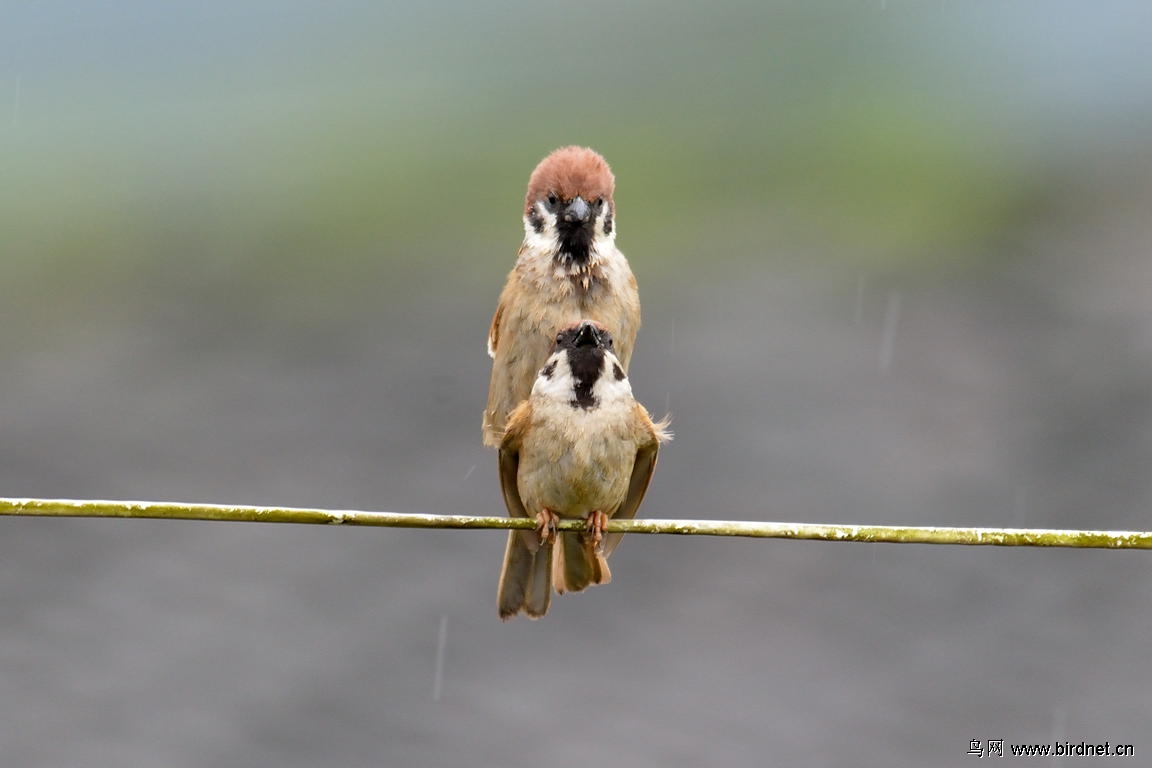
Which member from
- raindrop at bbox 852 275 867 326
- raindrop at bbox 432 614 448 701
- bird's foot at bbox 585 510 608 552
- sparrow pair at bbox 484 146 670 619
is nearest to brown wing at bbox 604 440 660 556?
sparrow pair at bbox 484 146 670 619

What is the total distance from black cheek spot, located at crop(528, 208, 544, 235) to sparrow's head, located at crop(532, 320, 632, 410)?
0.50 meters

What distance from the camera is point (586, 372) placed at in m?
5.16

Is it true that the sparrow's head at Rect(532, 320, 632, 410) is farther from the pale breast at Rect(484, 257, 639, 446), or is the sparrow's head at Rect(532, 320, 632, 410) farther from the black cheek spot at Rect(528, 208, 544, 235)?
the black cheek spot at Rect(528, 208, 544, 235)

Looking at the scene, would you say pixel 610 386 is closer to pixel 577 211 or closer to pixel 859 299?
pixel 577 211

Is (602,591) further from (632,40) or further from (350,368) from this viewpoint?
(632,40)

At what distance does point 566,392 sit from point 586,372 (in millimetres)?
89

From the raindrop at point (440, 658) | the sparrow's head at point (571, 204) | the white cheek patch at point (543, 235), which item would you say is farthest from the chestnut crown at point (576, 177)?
the raindrop at point (440, 658)

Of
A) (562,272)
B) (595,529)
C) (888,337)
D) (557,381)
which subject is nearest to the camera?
(595,529)

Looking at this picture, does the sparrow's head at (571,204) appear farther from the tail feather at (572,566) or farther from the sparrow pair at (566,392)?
the tail feather at (572,566)

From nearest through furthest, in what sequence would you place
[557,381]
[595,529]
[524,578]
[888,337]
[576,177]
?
[595,529] < [557,381] < [576,177] < [524,578] < [888,337]

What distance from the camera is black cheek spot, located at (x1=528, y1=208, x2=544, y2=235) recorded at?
218 inches

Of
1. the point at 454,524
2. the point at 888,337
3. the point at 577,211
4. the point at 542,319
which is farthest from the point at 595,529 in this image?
the point at 888,337

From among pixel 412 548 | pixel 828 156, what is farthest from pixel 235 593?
pixel 828 156

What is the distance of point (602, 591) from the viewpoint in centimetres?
816
